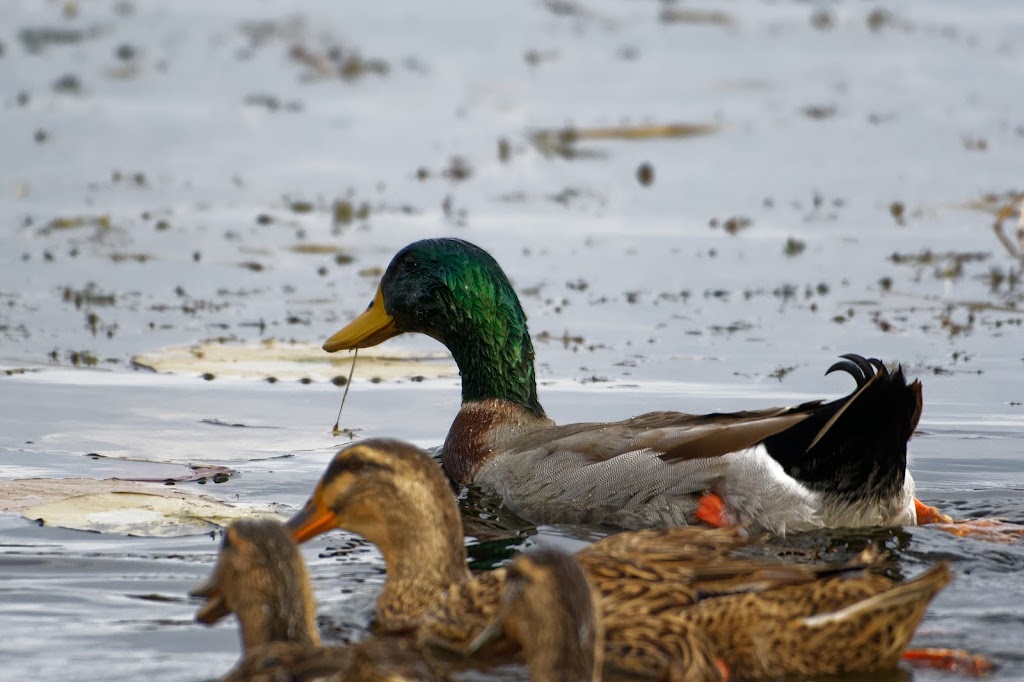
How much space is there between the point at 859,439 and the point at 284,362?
412cm

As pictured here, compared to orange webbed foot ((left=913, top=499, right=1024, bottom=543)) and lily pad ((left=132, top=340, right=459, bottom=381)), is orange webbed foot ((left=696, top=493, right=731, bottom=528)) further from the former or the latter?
lily pad ((left=132, top=340, right=459, bottom=381))

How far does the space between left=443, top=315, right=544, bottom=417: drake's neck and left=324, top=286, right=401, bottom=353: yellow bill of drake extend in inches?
16.7

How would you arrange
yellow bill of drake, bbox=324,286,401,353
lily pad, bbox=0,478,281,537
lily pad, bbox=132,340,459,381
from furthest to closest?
lily pad, bbox=132,340,459,381
yellow bill of drake, bbox=324,286,401,353
lily pad, bbox=0,478,281,537

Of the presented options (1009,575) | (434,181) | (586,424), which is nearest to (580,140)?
(434,181)

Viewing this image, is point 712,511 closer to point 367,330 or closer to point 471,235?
point 367,330

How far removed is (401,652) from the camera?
4793 mm

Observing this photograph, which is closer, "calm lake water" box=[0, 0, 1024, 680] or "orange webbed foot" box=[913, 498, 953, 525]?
"calm lake water" box=[0, 0, 1024, 680]

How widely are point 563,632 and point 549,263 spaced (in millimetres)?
7936

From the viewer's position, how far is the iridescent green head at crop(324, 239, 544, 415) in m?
8.63

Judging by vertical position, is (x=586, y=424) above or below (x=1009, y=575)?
above

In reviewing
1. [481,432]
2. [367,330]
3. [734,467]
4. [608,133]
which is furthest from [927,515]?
[608,133]

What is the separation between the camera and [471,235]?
1301 cm

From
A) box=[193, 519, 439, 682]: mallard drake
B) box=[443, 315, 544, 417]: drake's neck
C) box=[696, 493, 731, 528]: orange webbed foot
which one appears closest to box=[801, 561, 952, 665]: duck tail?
box=[193, 519, 439, 682]: mallard drake

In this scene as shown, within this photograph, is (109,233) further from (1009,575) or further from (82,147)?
(1009,575)
